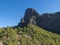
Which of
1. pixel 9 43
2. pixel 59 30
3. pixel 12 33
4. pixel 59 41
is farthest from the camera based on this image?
pixel 59 30

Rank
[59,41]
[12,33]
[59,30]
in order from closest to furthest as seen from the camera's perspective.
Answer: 1. [12,33]
2. [59,41]
3. [59,30]

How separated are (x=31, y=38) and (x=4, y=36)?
24.0 metres

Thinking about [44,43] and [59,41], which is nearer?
[44,43]

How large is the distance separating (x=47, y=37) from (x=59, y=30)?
5023 cm

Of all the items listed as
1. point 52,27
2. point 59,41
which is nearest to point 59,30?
point 52,27

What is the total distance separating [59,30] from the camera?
630 ft

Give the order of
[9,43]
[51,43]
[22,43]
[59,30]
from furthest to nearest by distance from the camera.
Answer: [59,30] → [51,43] → [22,43] → [9,43]

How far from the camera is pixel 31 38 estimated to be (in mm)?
134625

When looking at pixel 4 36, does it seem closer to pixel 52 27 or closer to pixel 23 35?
pixel 23 35

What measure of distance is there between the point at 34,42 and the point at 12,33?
16194 millimetres

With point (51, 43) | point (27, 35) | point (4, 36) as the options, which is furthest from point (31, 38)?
point (4, 36)

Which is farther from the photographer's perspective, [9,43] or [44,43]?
[44,43]

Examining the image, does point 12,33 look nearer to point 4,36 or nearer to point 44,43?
point 4,36

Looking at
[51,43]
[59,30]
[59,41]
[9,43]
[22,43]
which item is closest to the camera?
[9,43]
